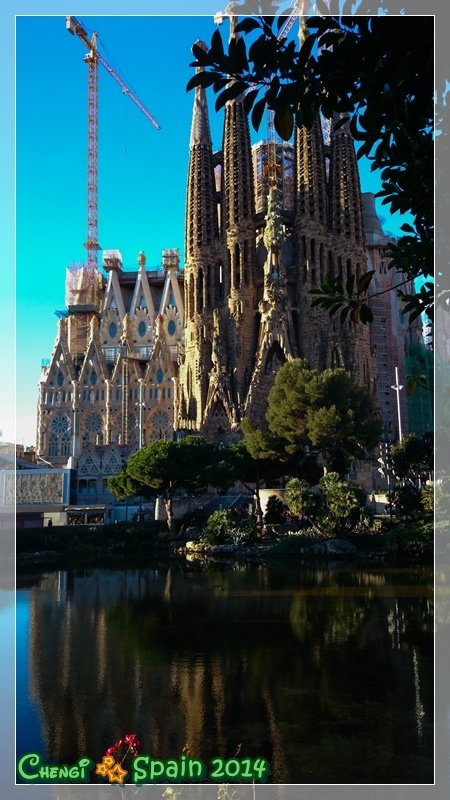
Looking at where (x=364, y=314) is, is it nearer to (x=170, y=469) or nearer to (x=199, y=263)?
(x=170, y=469)

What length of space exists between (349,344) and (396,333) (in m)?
11.5

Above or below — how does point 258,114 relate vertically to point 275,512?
above

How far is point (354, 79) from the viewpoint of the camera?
4.44 metres

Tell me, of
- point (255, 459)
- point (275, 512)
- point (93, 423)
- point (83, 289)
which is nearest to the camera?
point (275, 512)

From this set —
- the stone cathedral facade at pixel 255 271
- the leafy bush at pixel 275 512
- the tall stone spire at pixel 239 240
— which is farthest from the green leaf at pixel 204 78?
the tall stone spire at pixel 239 240

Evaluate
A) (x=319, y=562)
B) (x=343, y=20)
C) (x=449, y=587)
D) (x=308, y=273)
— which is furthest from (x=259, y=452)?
(x=343, y=20)

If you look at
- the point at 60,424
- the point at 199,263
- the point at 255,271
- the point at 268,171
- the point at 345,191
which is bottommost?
the point at 60,424

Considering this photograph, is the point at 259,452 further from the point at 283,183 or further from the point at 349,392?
the point at 283,183

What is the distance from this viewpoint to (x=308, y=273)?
51844 millimetres

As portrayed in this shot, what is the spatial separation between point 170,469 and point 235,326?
67.6ft

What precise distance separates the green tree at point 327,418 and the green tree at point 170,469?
166 inches

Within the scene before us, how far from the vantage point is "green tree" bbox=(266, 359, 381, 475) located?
110ft

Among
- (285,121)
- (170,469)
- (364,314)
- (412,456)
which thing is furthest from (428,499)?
(285,121)

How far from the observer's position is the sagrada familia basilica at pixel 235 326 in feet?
167
